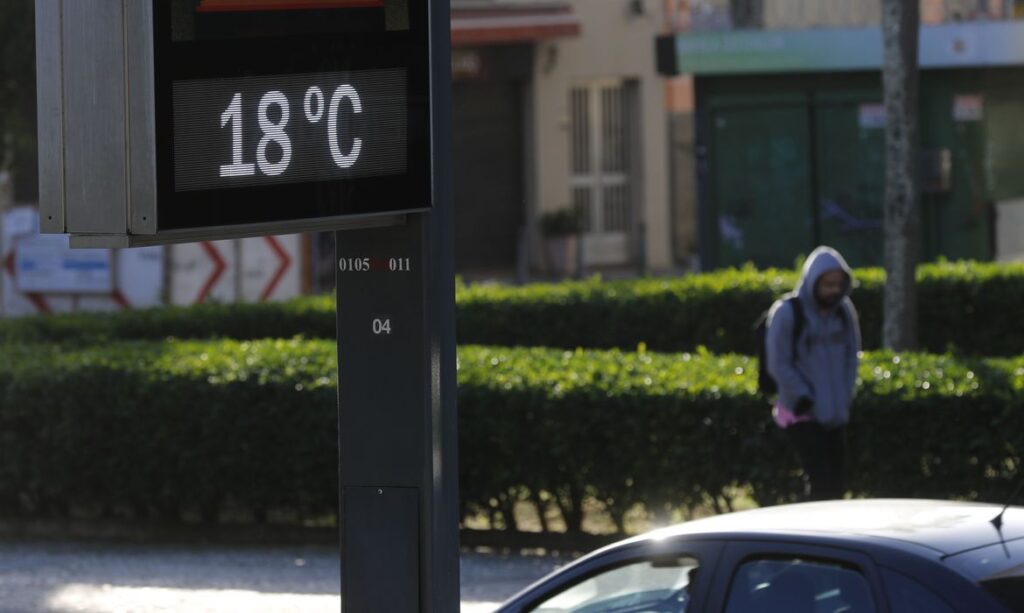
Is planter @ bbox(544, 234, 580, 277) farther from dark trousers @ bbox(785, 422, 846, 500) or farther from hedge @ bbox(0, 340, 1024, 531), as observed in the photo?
dark trousers @ bbox(785, 422, 846, 500)

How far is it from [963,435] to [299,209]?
16.1 feet

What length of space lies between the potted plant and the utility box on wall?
23763mm

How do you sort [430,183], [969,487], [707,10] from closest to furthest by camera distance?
1. [430,183]
2. [969,487]
3. [707,10]

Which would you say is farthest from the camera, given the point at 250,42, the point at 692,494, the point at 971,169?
the point at 971,169

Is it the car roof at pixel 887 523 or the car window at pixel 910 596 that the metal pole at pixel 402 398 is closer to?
the car roof at pixel 887 523

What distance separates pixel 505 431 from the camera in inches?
392

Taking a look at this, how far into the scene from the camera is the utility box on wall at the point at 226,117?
4855 millimetres

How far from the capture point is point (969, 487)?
29.5 feet

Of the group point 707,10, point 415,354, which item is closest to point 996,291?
point 415,354

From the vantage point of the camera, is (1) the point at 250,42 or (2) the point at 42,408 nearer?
(1) the point at 250,42

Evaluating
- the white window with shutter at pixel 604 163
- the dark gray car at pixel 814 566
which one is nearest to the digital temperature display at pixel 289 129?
the dark gray car at pixel 814 566

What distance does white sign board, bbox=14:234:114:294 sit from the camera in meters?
22.2

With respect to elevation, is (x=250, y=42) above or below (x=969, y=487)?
above

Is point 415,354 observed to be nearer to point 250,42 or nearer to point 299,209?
point 299,209
